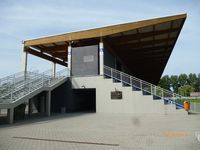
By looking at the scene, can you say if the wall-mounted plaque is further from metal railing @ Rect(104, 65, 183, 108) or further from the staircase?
the staircase

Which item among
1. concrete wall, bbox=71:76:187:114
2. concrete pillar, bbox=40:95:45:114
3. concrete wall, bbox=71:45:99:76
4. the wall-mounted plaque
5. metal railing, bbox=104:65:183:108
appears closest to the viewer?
concrete wall, bbox=71:76:187:114

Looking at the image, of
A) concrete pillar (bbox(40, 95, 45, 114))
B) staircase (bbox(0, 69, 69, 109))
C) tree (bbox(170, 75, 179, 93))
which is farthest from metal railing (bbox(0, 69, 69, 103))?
tree (bbox(170, 75, 179, 93))

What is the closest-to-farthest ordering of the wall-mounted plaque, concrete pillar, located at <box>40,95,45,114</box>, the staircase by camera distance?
the staircase < the wall-mounted plaque < concrete pillar, located at <box>40,95,45,114</box>

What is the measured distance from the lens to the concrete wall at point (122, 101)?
16.0 m

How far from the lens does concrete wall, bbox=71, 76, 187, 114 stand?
16047 mm

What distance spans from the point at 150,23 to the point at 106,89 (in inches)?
261

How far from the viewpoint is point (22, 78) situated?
1602cm

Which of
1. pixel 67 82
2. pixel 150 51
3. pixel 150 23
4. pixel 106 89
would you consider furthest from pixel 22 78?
pixel 150 51

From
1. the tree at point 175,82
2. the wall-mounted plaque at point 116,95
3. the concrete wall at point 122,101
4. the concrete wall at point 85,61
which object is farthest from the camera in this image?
the tree at point 175,82

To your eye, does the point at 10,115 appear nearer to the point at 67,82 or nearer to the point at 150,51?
the point at 67,82

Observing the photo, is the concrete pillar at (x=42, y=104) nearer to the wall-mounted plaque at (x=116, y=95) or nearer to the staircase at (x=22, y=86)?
the staircase at (x=22, y=86)

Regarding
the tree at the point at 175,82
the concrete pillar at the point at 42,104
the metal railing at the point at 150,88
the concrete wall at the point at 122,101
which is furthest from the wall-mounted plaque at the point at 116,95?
the tree at the point at 175,82

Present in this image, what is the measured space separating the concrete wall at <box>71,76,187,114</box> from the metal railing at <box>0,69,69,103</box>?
2957 mm

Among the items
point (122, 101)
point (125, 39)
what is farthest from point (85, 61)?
point (122, 101)
